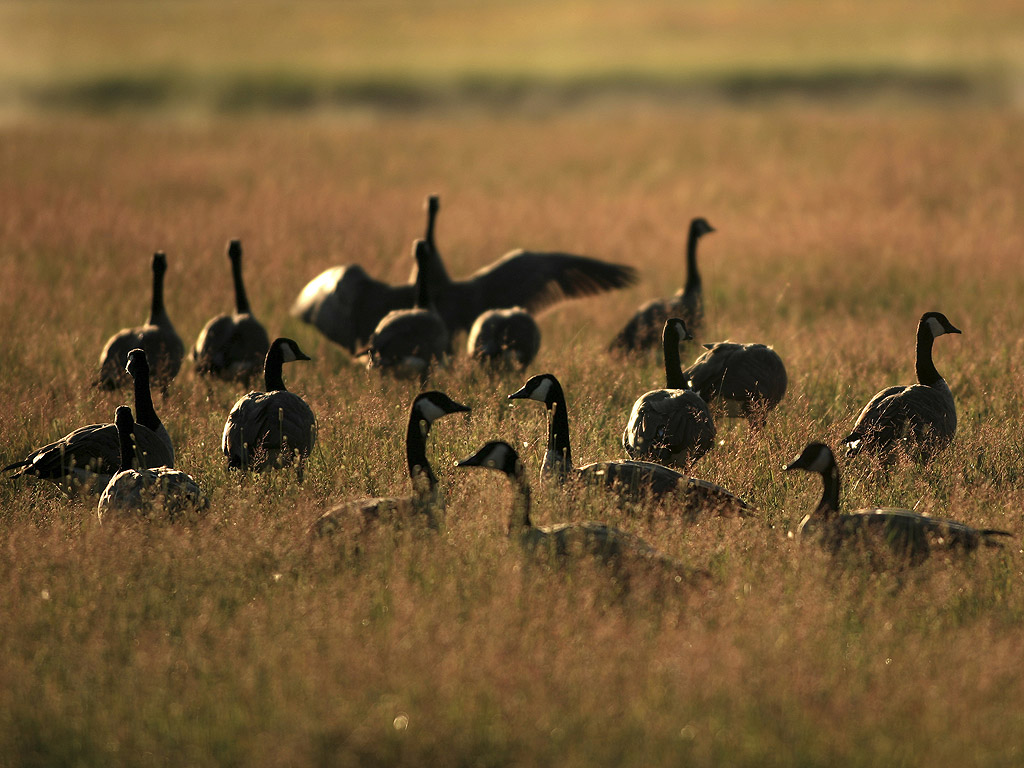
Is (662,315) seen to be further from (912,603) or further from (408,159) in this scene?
(408,159)

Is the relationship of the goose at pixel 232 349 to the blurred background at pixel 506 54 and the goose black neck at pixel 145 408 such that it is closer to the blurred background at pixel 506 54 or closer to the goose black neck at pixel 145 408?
the goose black neck at pixel 145 408

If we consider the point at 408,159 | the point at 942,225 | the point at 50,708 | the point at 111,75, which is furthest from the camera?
the point at 111,75

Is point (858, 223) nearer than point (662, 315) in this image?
No

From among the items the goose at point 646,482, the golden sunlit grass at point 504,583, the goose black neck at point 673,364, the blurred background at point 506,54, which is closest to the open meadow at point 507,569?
the golden sunlit grass at point 504,583

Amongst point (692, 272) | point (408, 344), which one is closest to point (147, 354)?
point (408, 344)

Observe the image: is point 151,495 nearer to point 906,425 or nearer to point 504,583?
point 504,583

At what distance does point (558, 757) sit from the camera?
4.08 meters

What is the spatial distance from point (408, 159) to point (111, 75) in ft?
124

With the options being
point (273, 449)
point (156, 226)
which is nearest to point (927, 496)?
point (273, 449)

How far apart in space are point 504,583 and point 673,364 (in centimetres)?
297

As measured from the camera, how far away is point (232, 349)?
9.53 m

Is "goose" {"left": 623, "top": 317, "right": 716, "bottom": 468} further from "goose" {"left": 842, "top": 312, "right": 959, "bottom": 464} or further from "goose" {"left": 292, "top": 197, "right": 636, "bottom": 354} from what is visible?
"goose" {"left": 292, "top": 197, "right": 636, "bottom": 354}

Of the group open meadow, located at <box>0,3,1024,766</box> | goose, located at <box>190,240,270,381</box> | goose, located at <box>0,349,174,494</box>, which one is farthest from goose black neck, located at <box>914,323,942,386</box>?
goose, located at <box>190,240,270,381</box>

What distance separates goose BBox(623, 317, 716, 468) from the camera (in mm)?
7078
